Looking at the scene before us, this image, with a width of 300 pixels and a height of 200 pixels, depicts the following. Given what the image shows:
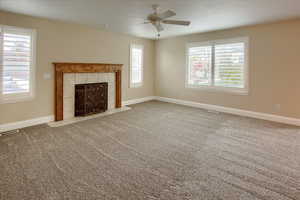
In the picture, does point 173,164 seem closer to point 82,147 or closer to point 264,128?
point 82,147

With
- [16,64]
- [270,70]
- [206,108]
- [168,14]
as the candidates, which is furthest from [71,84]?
[270,70]

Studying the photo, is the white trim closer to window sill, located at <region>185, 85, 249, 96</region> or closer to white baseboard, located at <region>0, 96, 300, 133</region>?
white baseboard, located at <region>0, 96, 300, 133</region>

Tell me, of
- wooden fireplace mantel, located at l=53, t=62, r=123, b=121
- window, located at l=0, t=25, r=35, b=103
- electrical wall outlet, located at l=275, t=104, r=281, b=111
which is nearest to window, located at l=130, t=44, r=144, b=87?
wooden fireplace mantel, located at l=53, t=62, r=123, b=121

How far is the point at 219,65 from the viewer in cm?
597

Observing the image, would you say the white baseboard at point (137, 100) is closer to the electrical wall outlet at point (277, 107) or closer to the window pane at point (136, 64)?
the window pane at point (136, 64)

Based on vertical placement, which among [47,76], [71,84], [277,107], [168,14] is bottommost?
[277,107]

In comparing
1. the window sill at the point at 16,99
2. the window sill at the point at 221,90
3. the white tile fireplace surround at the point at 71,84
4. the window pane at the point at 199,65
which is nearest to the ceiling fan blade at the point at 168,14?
the white tile fireplace surround at the point at 71,84

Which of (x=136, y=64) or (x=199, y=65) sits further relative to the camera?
(x=136, y=64)

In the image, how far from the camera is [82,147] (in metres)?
3.30

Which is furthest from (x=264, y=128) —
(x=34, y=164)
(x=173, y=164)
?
(x=34, y=164)

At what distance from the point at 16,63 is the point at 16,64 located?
0.02 m

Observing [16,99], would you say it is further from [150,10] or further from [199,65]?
[199,65]

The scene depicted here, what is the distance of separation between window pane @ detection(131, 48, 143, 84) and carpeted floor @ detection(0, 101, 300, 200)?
9.60 feet

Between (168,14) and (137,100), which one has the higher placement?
(168,14)
